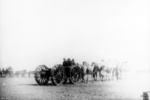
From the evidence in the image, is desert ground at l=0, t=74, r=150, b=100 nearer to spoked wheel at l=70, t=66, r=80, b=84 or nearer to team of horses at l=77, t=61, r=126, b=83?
spoked wheel at l=70, t=66, r=80, b=84

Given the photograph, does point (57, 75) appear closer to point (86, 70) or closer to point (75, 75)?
point (75, 75)

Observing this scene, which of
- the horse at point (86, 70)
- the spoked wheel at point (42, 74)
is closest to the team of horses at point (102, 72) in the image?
the horse at point (86, 70)

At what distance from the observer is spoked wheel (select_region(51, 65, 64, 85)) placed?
66.4ft

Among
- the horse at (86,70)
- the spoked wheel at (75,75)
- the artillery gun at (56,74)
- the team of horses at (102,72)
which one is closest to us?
the artillery gun at (56,74)

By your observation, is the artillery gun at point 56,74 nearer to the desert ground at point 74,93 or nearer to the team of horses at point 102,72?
the team of horses at point 102,72

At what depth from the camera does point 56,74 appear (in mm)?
20391

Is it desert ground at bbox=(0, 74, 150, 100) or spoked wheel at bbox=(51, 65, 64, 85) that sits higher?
spoked wheel at bbox=(51, 65, 64, 85)

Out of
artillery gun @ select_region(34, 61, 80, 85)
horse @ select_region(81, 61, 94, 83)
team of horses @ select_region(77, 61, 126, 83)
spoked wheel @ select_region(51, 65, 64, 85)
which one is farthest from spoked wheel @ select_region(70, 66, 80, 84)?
team of horses @ select_region(77, 61, 126, 83)

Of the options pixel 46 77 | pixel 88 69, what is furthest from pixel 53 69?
pixel 88 69

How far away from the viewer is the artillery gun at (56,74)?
19.9m

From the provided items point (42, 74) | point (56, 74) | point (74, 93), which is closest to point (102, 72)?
point (56, 74)

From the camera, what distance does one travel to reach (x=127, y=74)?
83.8 ft

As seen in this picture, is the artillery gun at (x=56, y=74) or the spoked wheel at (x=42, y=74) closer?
the spoked wheel at (x=42, y=74)

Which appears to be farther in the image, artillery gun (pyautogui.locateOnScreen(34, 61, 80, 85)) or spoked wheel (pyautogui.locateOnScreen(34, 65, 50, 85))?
artillery gun (pyautogui.locateOnScreen(34, 61, 80, 85))
